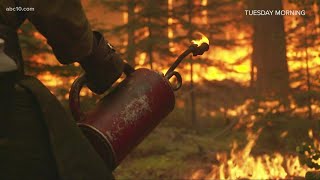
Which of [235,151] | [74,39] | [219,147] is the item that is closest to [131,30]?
[219,147]

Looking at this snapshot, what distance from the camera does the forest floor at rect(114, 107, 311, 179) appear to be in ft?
28.4

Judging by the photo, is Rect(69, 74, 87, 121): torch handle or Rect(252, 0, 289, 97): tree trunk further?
Rect(252, 0, 289, 97): tree trunk

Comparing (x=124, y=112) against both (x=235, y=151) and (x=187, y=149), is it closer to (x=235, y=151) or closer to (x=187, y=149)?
(x=235, y=151)

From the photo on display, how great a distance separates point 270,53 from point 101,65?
10676 mm

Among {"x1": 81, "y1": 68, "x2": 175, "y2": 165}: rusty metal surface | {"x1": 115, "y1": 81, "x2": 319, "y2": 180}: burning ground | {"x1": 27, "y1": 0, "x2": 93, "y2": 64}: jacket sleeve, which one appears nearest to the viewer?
{"x1": 27, "y1": 0, "x2": 93, "y2": 64}: jacket sleeve

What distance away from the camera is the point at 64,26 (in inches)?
74.7

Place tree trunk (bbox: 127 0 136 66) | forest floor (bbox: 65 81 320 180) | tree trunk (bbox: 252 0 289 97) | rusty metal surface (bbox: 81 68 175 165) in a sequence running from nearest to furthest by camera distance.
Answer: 1. rusty metal surface (bbox: 81 68 175 165)
2. forest floor (bbox: 65 81 320 180)
3. tree trunk (bbox: 252 0 289 97)
4. tree trunk (bbox: 127 0 136 66)

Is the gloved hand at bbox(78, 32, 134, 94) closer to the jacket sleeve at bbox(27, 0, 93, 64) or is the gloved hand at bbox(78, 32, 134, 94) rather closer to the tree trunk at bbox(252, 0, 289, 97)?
the jacket sleeve at bbox(27, 0, 93, 64)

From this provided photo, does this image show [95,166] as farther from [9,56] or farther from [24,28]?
[24,28]

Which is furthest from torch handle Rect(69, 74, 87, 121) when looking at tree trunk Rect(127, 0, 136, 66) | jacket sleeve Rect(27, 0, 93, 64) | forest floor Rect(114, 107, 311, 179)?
tree trunk Rect(127, 0, 136, 66)

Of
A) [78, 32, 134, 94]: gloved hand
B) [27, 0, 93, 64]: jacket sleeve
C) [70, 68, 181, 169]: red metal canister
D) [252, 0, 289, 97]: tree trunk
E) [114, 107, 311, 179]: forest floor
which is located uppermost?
[27, 0, 93, 64]: jacket sleeve

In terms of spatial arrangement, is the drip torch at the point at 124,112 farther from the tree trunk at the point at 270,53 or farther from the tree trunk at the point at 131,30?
the tree trunk at the point at 270,53

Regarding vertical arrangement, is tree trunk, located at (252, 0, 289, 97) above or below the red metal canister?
below

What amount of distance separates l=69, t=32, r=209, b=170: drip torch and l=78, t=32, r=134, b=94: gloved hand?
9 cm
